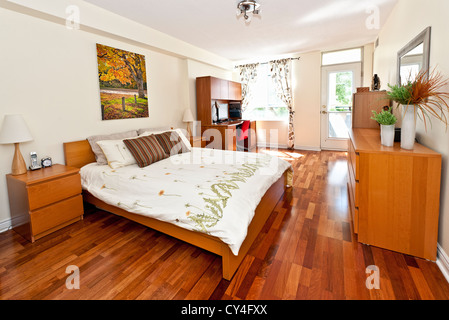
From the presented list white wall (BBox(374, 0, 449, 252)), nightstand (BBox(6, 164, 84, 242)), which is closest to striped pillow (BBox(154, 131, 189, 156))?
nightstand (BBox(6, 164, 84, 242))

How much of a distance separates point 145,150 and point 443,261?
3.03 meters

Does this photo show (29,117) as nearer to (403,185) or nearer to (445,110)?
(403,185)

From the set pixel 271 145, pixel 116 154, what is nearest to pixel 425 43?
pixel 116 154

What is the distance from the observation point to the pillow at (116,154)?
A: 2.83 m

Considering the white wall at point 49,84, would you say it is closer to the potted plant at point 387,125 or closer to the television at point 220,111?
the television at point 220,111

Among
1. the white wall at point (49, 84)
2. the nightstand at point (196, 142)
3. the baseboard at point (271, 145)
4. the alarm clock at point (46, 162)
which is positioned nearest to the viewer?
the white wall at point (49, 84)

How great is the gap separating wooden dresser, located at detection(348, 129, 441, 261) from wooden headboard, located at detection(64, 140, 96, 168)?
126 inches

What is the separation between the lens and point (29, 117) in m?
2.59

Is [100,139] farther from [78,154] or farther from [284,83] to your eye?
[284,83]

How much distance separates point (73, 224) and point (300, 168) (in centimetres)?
376

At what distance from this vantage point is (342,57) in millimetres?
5500

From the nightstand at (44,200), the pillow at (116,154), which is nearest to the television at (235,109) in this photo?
the pillow at (116,154)

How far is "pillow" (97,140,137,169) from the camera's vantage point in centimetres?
283

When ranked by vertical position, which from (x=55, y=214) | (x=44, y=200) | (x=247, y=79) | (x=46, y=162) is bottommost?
(x=55, y=214)
